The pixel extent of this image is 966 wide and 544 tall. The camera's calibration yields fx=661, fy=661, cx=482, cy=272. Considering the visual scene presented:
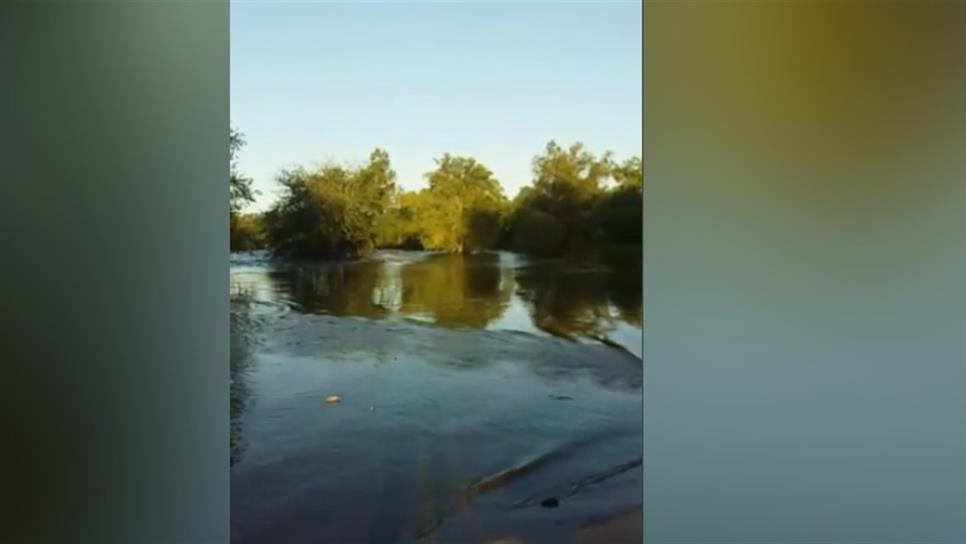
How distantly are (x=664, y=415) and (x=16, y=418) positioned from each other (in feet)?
6.52

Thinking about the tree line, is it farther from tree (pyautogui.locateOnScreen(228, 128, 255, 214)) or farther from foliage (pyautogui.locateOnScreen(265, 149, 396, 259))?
tree (pyautogui.locateOnScreen(228, 128, 255, 214))

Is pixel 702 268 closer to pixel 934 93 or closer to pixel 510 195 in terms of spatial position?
pixel 510 195

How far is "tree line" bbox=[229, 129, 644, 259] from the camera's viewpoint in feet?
7.50

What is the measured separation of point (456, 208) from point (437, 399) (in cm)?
67

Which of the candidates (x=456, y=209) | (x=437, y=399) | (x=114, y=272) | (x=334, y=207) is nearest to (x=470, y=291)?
(x=456, y=209)

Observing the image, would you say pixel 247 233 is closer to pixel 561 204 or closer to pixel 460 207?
pixel 460 207

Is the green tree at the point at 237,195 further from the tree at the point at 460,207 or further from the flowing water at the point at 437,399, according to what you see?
the tree at the point at 460,207

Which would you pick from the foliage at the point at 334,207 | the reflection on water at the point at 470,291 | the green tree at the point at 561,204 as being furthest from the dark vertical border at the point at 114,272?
the green tree at the point at 561,204

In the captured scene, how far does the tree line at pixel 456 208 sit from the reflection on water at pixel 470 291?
0.18ft

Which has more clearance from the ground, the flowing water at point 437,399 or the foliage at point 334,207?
the foliage at point 334,207

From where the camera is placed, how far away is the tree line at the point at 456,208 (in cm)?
229

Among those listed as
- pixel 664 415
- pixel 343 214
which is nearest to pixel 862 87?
pixel 664 415

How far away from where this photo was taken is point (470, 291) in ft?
7.65

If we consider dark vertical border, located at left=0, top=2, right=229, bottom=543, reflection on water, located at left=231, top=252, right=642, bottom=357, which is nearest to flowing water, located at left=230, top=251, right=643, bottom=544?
reflection on water, located at left=231, top=252, right=642, bottom=357
